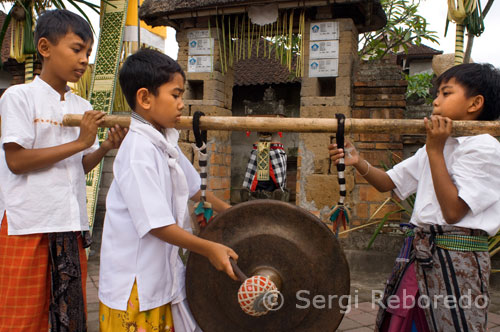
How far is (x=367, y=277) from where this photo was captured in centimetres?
429

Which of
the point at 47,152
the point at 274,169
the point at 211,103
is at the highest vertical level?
the point at 211,103

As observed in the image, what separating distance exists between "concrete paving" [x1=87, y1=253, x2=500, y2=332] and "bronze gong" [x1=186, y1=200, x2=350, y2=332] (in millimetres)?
1611

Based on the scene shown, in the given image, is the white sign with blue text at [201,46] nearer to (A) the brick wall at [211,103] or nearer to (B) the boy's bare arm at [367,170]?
(A) the brick wall at [211,103]

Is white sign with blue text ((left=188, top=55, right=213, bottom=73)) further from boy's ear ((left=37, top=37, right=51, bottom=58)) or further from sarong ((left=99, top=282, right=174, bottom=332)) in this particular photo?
sarong ((left=99, top=282, right=174, bottom=332))

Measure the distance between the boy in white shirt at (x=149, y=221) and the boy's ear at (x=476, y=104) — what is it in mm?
1124

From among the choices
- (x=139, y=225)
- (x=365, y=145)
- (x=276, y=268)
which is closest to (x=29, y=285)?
(x=139, y=225)

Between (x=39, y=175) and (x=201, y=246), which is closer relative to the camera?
(x=201, y=246)

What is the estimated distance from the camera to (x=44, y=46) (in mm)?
1888

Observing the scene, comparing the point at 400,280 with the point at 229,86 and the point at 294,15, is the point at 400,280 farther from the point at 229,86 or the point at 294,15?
the point at 229,86

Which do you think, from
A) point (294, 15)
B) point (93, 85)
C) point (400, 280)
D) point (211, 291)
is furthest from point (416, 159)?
point (93, 85)

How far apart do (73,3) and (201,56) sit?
1526 millimetres

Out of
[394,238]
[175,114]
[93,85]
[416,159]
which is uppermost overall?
[93,85]

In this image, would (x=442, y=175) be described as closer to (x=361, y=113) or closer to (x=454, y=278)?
(x=454, y=278)

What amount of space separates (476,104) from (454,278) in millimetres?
703
